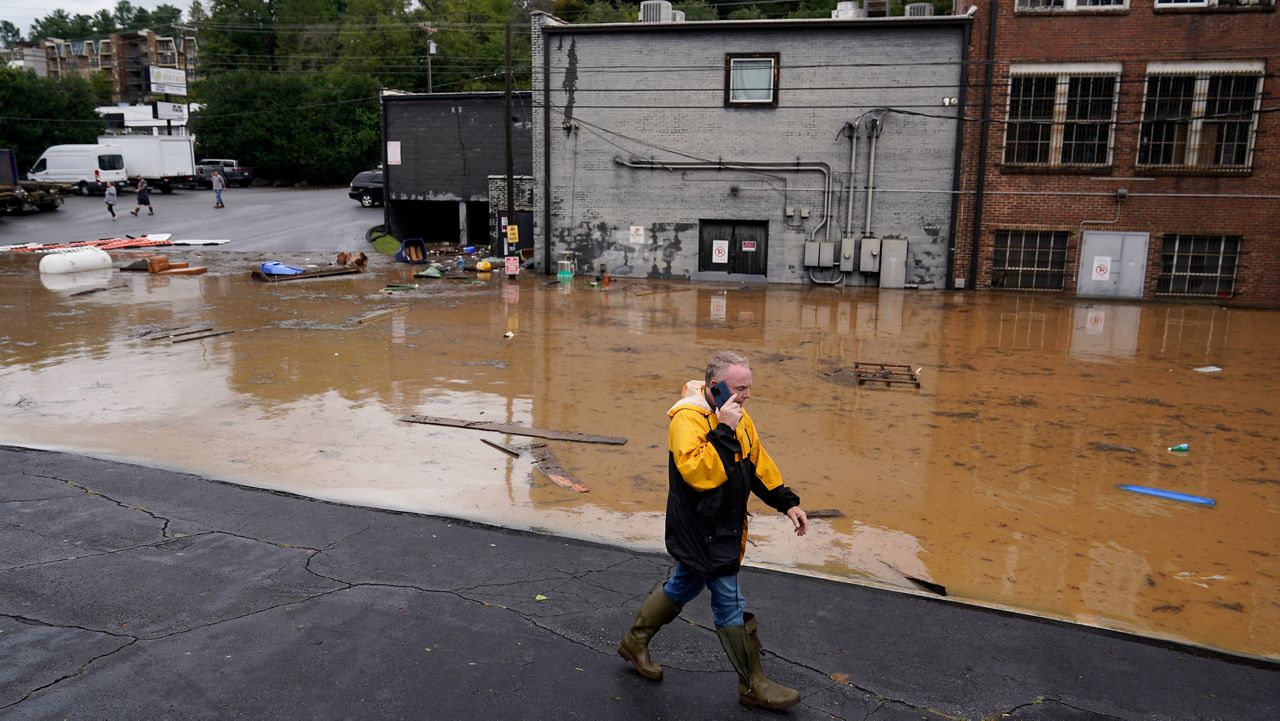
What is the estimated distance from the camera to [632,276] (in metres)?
28.9

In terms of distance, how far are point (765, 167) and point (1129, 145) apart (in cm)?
989

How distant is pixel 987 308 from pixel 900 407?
11.8 metres

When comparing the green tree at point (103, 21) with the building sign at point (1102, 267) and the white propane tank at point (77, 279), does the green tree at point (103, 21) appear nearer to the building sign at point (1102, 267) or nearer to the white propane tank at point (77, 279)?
the white propane tank at point (77, 279)

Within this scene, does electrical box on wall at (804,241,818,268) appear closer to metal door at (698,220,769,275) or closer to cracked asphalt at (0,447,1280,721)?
metal door at (698,220,769,275)

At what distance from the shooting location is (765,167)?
2702 cm

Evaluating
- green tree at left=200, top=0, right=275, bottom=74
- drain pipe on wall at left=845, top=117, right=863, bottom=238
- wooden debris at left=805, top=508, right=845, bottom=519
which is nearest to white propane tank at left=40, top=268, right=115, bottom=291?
drain pipe on wall at left=845, top=117, right=863, bottom=238

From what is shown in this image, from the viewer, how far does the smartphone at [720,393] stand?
15.1 feet

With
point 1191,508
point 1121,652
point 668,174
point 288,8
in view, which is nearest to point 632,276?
point 668,174

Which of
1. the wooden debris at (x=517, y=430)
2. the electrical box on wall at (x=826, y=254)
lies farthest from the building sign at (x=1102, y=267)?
the wooden debris at (x=517, y=430)

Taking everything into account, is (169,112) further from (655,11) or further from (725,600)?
(725,600)

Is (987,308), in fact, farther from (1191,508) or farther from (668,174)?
(1191,508)

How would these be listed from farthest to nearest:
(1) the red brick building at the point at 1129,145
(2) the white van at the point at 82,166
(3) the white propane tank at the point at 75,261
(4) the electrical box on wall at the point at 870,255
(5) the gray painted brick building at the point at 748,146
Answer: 1. (2) the white van at the point at 82,166
2. (4) the electrical box on wall at the point at 870,255
3. (3) the white propane tank at the point at 75,261
4. (5) the gray painted brick building at the point at 748,146
5. (1) the red brick building at the point at 1129,145

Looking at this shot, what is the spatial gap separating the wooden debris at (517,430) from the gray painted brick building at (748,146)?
17.5 meters

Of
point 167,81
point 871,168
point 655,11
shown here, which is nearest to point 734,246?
point 871,168
